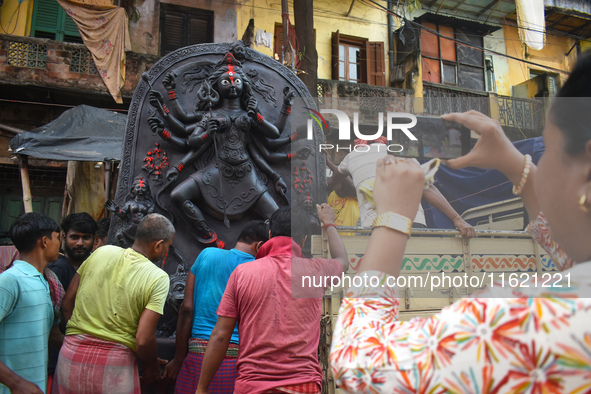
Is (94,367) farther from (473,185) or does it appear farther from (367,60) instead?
(367,60)

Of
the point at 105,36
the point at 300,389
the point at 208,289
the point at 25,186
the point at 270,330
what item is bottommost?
the point at 300,389

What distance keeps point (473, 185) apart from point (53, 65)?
38.7 feet

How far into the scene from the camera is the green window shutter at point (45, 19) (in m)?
11.9

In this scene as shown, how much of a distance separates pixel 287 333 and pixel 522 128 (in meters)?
1.51

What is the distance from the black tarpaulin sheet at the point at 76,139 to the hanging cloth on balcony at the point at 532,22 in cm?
1120

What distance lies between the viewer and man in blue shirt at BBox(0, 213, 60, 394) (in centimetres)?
271

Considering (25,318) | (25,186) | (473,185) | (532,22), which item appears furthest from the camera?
(532,22)

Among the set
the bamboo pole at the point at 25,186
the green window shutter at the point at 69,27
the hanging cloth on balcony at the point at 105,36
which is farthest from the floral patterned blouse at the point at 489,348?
the green window shutter at the point at 69,27

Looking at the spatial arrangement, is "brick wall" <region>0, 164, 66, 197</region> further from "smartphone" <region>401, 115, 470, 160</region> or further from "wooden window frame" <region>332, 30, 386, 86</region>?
"smartphone" <region>401, 115, 470, 160</region>

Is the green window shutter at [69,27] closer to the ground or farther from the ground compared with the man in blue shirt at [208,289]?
farther from the ground

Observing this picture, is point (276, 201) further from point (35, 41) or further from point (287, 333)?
point (35, 41)

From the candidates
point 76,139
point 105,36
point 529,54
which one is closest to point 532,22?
point 529,54

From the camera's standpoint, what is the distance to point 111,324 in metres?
2.92

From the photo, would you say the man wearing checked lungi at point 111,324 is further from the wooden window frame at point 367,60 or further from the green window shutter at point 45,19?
the wooden window frame at point 367,60
